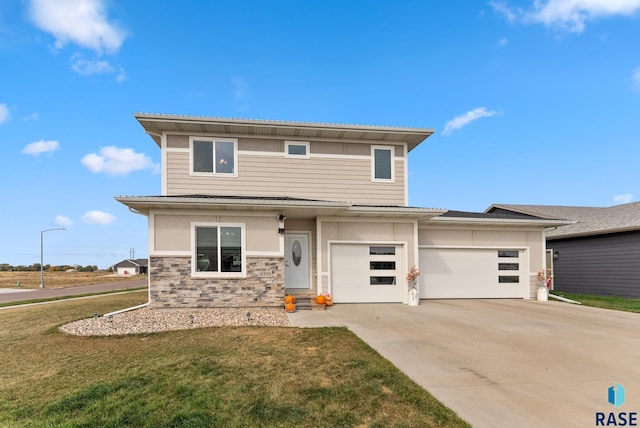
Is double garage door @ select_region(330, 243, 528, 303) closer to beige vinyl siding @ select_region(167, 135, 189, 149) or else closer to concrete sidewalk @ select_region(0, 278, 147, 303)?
beige vinyl siding @ select_region(167, 135, 189, 149)

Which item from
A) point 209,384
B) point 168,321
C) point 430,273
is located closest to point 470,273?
point 430,273

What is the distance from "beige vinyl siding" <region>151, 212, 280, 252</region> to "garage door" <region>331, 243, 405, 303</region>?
2.25 metres

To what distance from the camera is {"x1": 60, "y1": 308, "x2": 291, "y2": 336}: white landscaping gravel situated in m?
7.23

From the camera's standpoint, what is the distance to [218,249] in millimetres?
9625

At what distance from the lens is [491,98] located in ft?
44.4

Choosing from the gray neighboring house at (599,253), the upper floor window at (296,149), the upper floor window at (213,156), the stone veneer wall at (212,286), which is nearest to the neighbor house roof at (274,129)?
the upper floor window at (296,149)

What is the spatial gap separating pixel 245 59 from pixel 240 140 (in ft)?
15.1

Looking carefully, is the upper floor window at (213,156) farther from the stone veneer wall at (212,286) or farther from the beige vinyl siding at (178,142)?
the stone veneer wall at (212,286)

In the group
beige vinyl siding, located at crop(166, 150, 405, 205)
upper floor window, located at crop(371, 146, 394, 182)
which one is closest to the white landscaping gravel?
beige vinyl siding, located at crop(166, 150, 405, 205)

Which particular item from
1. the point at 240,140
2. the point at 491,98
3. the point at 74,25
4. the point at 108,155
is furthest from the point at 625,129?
the point at 108,155

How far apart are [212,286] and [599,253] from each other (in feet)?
53.4

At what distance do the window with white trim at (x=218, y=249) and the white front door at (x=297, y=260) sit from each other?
5.94 feet

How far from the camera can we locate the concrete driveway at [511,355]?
11.5 ft

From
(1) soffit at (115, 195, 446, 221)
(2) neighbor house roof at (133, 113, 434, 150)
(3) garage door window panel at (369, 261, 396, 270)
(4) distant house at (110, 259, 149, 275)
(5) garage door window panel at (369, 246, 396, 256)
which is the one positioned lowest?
(4) distant house at (110, 259, 149, 275)
